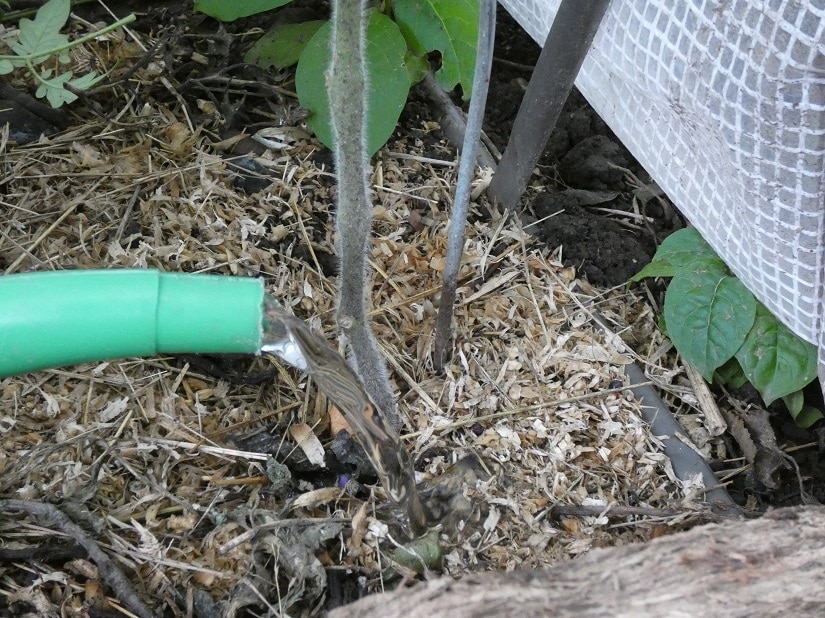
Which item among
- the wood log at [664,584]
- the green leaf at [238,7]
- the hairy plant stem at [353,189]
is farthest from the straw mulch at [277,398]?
the wood log at [664,584]

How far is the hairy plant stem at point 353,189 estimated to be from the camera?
817 millimetres

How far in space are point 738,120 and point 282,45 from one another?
3.01ft

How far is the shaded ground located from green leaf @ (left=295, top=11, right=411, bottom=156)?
0.47 ft

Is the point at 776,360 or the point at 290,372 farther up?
the point at 776,360

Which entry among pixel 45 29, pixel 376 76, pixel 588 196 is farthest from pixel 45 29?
pixel 588 196

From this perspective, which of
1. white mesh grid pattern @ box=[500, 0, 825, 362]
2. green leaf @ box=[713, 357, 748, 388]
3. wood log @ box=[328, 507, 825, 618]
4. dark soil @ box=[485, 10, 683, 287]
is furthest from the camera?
dark soil @ box=[485, 10, 683, 287]

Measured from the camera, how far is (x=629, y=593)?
66cm

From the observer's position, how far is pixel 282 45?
60.8 inches

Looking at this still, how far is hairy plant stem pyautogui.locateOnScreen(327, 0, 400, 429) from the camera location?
817 mm

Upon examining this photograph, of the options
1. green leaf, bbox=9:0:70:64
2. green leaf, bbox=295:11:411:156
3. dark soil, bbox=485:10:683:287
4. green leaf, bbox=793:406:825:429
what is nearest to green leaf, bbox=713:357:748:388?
green leaf, bbox=793:406:825:429

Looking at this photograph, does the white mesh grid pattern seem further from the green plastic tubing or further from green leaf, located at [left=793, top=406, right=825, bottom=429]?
the green plastic tubing

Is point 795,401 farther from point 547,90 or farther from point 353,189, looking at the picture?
point 353,189

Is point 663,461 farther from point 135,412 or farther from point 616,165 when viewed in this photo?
point 135,412

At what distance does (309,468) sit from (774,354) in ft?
2.57
